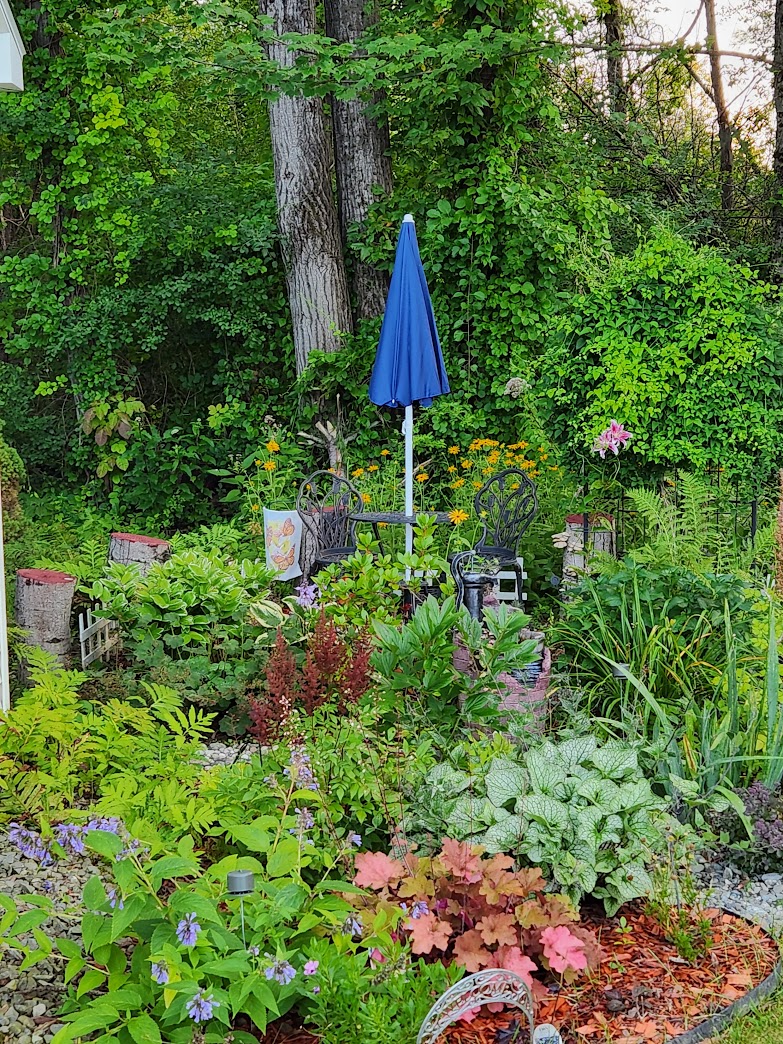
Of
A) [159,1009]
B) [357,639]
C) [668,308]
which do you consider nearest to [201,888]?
[159,1009]

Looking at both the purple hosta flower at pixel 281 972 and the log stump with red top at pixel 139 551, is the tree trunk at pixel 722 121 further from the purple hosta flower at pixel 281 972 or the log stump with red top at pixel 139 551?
the purple hosta flower at pixel 281 972

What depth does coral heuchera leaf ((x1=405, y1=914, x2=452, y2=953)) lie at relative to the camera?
2369 mm

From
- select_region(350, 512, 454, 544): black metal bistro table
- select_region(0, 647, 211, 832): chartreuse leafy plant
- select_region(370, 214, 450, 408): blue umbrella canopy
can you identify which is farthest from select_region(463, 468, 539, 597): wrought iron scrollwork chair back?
select_region(0, 647, 211, 832): chartreuse leafy plant

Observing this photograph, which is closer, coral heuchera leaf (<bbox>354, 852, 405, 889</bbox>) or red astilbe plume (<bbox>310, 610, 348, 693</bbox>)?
coral heuchera leaf (<bbox>354, 852, 405, 889</bbox>)

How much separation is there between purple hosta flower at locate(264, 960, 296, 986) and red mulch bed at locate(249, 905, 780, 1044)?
1.20 ft

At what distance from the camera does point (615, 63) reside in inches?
487

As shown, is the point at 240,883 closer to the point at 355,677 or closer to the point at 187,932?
the point at 187,932

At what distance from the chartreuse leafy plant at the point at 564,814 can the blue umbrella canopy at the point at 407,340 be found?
3.09 m

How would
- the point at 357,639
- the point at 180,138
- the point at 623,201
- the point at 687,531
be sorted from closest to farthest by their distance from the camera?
the point at 357,639, the point at 687,531, the point at 623,201, the point at 180,138

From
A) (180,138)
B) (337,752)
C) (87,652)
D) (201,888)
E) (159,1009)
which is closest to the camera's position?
(159,1009)

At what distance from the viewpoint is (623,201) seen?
9.37 metres

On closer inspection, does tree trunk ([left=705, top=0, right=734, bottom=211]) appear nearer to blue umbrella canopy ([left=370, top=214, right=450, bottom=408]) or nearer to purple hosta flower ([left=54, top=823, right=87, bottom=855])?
blue umbrella canopy ([left=370, top=214, right=450, bottom=408])

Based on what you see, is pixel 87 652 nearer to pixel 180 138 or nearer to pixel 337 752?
pixel 337 752

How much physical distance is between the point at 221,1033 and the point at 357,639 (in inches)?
72.9
